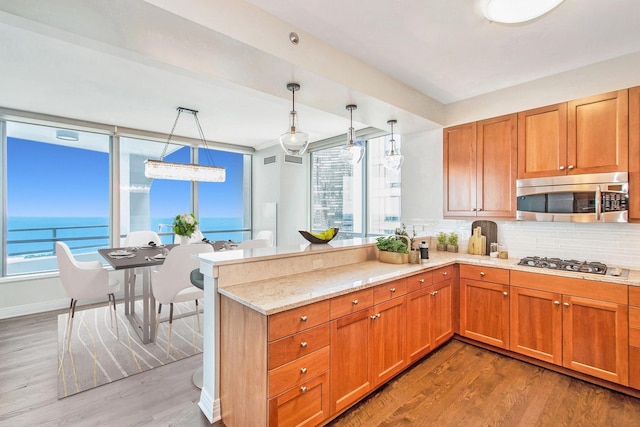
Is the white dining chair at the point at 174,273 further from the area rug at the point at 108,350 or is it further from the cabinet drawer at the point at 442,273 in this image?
the cabinet drawer at the point at 442,273

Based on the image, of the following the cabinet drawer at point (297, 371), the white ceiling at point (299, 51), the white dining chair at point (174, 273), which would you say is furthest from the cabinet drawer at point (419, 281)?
the white dining chair at point (174, 273)

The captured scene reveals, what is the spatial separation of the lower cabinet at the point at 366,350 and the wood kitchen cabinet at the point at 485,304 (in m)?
1.02

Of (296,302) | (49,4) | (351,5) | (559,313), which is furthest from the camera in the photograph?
(559,313)

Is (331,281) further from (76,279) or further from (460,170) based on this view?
(76,279)

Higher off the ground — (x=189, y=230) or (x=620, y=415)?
(x=189, y=230)

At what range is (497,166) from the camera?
314 centimetres

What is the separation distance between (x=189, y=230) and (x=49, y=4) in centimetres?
278

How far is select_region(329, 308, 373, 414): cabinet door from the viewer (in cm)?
188

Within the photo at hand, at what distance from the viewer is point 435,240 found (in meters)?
3.76

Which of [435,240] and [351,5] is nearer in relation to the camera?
[351,5]

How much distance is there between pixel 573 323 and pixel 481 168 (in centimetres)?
164

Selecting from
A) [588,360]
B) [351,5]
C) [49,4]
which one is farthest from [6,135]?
[588,360]

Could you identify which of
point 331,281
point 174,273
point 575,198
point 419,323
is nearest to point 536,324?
point 419,323

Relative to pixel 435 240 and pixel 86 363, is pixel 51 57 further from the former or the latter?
pixel 435 240
